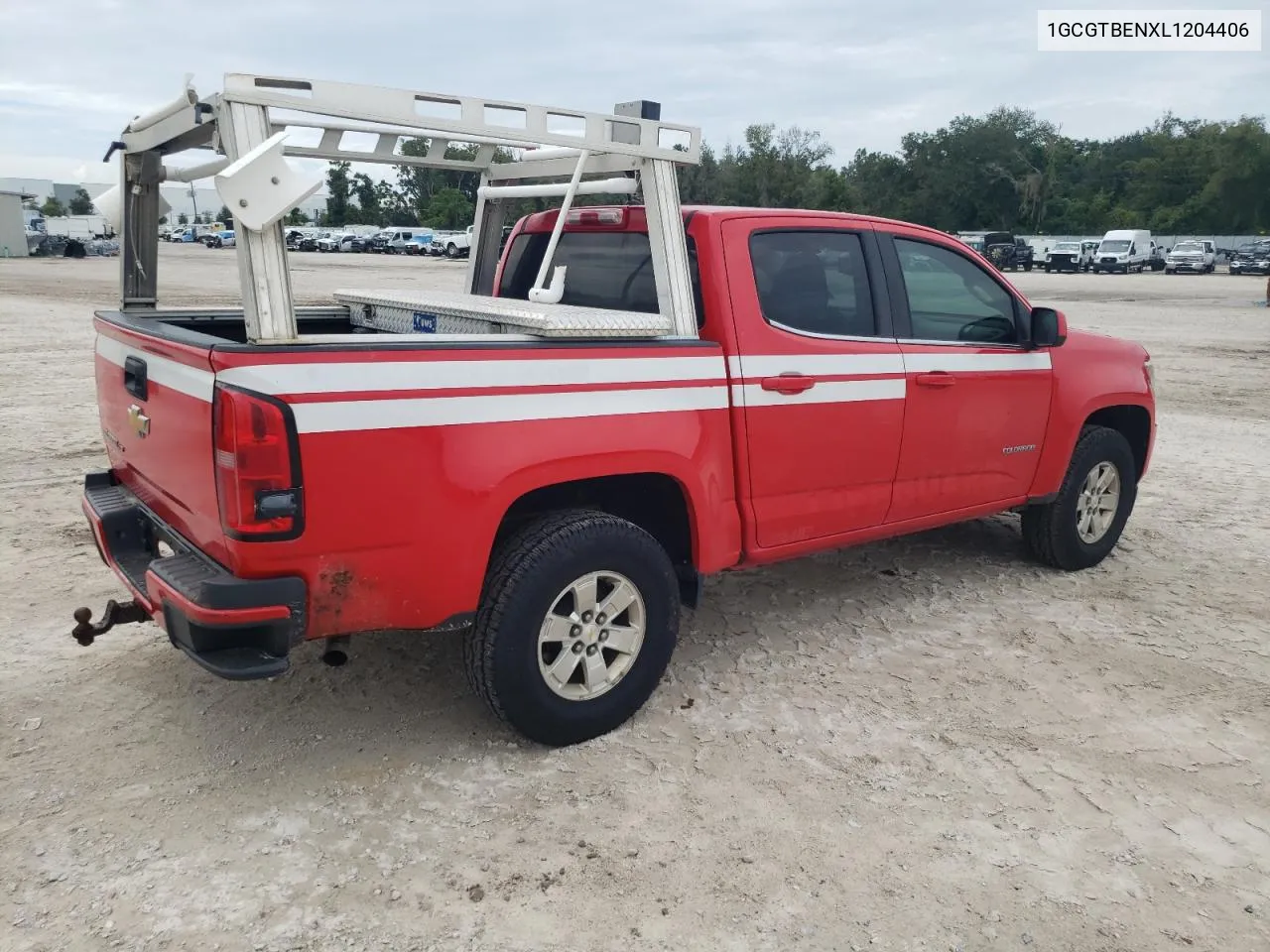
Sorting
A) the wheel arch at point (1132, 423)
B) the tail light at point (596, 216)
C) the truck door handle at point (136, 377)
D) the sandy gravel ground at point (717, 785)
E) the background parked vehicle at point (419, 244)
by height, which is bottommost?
the sandy gravel ground at point (717, 785)

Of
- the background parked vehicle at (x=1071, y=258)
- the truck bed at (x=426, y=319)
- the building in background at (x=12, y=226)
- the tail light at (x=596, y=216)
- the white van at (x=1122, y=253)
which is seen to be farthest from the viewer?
the building in background at (x=12, y=226)

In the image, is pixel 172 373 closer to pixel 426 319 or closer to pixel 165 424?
pixel 165 424

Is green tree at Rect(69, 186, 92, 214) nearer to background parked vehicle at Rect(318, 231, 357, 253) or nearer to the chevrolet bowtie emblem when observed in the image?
background parked vehicle at Rect(318, 231, 357, 253)

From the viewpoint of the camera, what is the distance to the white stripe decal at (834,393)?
386 centimetres

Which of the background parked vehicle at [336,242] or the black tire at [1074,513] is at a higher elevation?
→ the background parked vehicle at [336,242]

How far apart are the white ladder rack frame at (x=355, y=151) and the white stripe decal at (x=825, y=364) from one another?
289 millimetres

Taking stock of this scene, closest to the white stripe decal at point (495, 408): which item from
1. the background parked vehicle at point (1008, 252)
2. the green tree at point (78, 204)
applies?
the background parked vehicle at point (1008, 252)

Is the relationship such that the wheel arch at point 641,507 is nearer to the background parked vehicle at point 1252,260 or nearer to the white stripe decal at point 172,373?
the white stripe decal at point 172,373

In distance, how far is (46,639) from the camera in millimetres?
4375

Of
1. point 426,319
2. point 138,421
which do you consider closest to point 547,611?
point 426,319

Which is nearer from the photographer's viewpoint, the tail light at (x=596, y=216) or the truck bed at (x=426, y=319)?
the truck bed at (x=426, y=319)

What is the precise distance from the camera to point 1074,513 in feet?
17.9

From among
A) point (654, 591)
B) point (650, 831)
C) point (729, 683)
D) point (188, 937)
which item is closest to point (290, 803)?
point (188, 937)

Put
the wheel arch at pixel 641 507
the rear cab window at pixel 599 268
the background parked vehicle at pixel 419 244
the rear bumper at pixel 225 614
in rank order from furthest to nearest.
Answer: the background parked vehicle at pixel 419 244
the rear cab window at pixel 599 268
the wheel arch at pixel 641 507
the rear bumper at pixel 225 614
